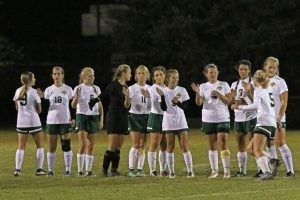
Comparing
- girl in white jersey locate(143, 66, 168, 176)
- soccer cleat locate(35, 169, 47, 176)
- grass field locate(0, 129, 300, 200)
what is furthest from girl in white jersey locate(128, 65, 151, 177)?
soccer cleat locate(35, 169, 47, 176)

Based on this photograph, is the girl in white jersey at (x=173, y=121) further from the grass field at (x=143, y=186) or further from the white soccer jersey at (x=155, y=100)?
the grass field at (x=143, y=186)

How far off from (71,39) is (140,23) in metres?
6.90

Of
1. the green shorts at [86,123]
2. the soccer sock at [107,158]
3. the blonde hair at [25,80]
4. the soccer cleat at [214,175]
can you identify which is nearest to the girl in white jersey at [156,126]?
the soccer sock at [107,158]

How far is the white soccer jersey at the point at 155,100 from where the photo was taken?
51.5ft

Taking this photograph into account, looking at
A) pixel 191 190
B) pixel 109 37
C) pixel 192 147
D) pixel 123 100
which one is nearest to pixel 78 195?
pixel 191 190

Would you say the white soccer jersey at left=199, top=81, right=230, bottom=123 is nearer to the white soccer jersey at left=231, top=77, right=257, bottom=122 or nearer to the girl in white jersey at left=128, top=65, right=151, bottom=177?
the white soccer jersey at left=231, top=77, right=257, bottom=122

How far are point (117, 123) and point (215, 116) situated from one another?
69.5 inches

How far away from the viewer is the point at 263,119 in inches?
561

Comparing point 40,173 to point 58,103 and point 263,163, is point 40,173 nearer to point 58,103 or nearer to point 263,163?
point 58,103


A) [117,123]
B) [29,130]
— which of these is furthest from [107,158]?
[29,130]

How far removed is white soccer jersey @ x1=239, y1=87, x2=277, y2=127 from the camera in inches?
561

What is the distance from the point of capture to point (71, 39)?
41.4 meters

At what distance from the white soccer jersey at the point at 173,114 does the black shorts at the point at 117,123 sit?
2.32 ft

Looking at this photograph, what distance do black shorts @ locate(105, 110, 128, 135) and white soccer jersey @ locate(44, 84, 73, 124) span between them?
1076mm
